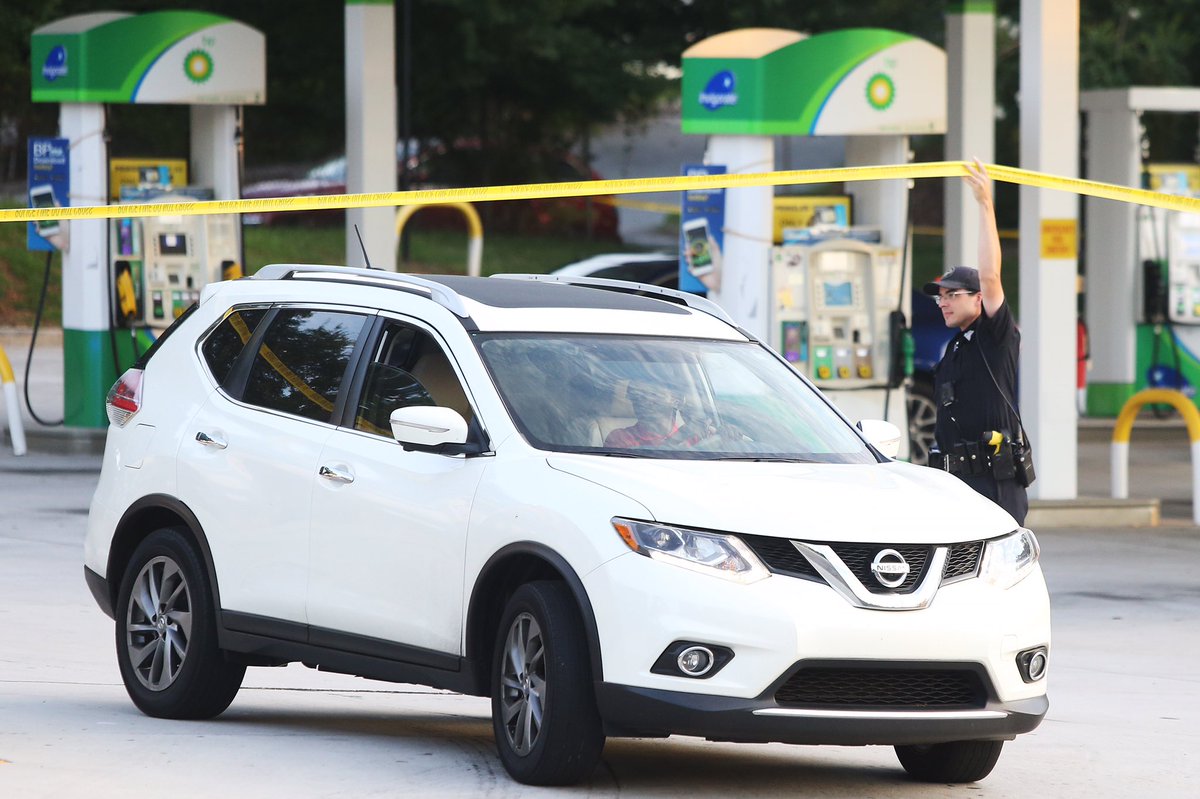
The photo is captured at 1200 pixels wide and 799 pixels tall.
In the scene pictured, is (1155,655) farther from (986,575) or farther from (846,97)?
(846,97)

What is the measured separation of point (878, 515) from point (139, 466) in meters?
3.28

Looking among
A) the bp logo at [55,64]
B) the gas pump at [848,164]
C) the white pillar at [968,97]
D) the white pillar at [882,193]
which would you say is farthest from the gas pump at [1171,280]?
the bp logo at [55,64]

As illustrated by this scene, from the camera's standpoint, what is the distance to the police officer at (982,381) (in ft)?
30.9

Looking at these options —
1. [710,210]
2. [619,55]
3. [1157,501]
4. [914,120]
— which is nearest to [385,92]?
[710,210]

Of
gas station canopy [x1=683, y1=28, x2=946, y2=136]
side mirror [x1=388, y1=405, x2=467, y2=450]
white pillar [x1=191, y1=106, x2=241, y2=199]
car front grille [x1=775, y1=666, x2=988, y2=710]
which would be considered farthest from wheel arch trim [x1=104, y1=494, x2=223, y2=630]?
white pillar [x1=191, y1=106, x2=241, y2=199]

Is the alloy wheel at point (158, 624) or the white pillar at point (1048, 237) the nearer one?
the alloy wheel at point (158, 624)

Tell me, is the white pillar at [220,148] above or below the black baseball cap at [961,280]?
above

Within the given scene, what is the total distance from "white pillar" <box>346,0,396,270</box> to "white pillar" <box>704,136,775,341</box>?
3377 mm

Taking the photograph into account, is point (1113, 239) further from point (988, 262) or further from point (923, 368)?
point (988, 262)

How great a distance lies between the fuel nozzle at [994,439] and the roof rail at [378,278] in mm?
2673

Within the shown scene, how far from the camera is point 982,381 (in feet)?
31.2

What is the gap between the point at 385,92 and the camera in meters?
18.5

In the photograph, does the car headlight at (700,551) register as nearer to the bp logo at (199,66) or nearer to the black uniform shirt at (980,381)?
the black uniform shirt at (980,381)

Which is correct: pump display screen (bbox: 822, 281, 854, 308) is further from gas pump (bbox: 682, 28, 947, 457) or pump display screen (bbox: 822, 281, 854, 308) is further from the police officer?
the police officer
